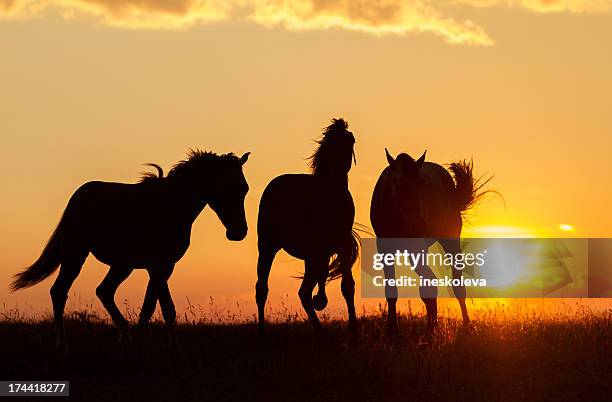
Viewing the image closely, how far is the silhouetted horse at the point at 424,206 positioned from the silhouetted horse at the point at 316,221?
61 centimetres

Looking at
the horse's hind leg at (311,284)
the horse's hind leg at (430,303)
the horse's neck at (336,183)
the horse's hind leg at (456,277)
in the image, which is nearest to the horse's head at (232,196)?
A: the horse's hind leg at (311,284)

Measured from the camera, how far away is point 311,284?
46.1 feet

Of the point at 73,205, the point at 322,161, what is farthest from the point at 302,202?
the point at 73,205

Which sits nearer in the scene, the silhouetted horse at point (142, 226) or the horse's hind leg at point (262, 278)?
the silhouetted horse at point (142, 226)

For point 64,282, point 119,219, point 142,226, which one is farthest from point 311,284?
point 64,282

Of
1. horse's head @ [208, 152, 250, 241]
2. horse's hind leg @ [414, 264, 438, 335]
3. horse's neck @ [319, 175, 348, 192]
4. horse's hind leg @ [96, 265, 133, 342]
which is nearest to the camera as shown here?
horse's head @ [208, 152, 250, 241]

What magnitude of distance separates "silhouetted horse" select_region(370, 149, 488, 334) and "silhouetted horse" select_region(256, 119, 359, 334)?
61cm

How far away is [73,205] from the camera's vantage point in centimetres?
1452

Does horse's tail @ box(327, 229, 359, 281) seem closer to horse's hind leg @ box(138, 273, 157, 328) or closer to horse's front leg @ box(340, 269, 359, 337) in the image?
horse's front leg @ box(340, 269, 359, 337)

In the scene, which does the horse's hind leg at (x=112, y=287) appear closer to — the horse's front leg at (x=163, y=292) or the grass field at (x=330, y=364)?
the grass field at (x=330, y=364)

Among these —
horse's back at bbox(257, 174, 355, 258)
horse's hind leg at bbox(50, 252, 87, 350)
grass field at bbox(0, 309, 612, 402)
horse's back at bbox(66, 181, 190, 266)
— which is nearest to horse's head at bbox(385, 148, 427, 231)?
horse's back at bbox(257, 174, 355, 258)

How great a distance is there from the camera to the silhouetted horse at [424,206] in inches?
532

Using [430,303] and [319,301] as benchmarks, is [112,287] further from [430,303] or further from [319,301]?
[430,303]

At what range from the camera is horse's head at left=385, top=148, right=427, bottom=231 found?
1343cm
